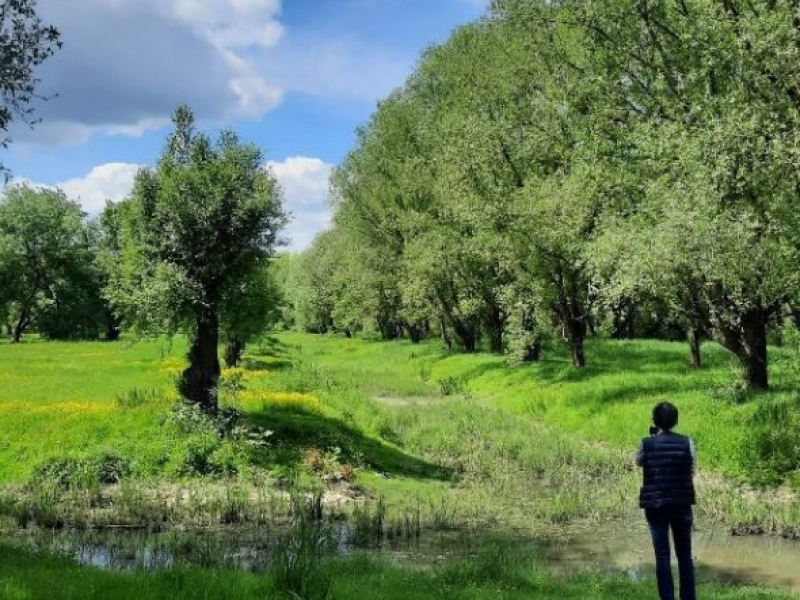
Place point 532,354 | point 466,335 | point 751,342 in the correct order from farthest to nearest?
point 466,335, point 532,354, point 751,342

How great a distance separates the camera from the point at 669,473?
10.8m

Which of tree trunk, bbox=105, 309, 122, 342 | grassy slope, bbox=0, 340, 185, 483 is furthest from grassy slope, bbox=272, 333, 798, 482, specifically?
tree trunk, bbox=105, 309, 122, 342

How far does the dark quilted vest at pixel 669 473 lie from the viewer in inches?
426

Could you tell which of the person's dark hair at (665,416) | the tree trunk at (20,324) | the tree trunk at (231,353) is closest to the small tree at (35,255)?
the tree trunk at (20,324)

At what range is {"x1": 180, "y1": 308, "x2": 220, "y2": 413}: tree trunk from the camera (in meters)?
26.8

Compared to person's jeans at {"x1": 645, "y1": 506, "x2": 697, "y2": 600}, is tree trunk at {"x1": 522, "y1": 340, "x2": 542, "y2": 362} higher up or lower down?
higher up

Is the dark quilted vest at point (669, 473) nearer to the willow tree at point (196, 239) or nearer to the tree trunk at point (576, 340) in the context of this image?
the willow tree at point (196, 239)

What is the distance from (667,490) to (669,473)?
0.79 feet

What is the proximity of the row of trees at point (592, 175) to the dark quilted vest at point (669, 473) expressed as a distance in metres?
10.7

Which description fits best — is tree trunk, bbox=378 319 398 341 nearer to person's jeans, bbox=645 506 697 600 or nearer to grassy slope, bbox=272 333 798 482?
grassy slope, bbox=272 333 798 482

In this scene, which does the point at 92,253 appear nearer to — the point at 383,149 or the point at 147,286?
the point at 383,149

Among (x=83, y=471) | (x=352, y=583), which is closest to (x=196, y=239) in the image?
(x=83, y=471)

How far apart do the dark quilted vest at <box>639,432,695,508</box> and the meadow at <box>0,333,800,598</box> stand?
2.23 m

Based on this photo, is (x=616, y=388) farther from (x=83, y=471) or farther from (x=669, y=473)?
(x=669, y=473)
